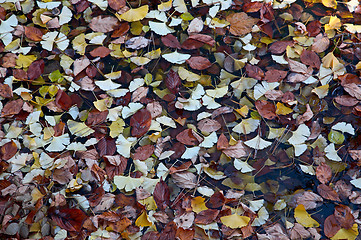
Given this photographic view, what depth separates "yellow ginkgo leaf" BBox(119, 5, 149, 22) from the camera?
1408 millimetres

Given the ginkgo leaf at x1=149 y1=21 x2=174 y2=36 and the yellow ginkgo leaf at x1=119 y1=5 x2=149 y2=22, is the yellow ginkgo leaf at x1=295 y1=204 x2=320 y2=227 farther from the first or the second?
the yellow ginkgo leaf at x1=119 y1=5 x2=149 y2=22

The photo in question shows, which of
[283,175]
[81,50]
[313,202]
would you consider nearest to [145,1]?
[81,50]

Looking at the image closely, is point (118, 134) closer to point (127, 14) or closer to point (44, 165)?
point (44, 165)

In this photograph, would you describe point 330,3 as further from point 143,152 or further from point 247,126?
A: point 143,152

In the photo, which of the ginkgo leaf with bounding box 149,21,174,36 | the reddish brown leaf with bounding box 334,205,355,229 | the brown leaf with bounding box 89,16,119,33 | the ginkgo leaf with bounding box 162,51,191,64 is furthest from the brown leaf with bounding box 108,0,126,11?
the reddish brown leaf with bounding box 334,205,355,229

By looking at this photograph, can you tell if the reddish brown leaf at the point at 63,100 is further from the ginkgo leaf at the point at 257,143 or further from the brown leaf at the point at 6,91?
the ginkgo leaf at the point at 257,143

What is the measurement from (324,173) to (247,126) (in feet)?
1.08

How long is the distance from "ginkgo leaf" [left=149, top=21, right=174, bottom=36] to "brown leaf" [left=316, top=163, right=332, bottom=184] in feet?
2.63

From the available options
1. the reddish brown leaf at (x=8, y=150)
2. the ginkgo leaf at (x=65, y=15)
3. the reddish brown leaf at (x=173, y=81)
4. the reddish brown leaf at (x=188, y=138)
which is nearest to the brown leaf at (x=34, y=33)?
the ginkgo leaf at (x=65, y=15)

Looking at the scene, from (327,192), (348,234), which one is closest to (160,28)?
(327,192)

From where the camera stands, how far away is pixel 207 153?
1.28 meters

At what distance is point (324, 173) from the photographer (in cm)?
125

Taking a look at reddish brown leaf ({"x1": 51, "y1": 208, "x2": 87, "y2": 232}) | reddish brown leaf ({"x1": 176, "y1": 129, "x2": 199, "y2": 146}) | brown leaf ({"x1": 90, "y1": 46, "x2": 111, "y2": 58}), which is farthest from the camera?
brown leaf ({"x1": 90, "y1": 46, "x2": 111, "y2": 58})

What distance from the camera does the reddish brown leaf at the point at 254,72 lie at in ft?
4.45
